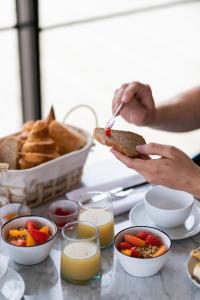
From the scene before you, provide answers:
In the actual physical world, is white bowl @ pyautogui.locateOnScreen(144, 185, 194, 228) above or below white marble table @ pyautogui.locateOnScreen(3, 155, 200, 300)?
above

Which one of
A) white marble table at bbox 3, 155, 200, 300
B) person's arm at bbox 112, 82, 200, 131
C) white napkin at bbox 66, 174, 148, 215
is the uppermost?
person's arm at bbox 112, 82, 200, 131

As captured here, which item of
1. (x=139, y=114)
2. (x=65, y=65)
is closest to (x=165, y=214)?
(x=139, y=114)

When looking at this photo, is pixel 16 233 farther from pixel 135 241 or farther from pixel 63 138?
pixel 63 138

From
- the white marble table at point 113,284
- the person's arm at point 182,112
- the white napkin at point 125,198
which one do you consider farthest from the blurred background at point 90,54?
the white marble table at point 113,284

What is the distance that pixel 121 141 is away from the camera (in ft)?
3.90

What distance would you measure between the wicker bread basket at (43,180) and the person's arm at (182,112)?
317 mm

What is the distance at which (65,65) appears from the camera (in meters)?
3.57

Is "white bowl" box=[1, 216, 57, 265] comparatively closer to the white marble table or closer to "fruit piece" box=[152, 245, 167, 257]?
the white marble table

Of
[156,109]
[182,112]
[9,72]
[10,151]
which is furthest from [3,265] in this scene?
[9,72]

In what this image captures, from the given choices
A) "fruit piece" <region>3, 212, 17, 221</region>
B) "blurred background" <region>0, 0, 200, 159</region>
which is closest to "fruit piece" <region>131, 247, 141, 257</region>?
"fruit piece" <region>3, 212, 17, 221</region>

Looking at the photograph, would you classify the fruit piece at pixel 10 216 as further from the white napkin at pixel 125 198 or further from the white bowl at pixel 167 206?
the white bowl at pixel 167 206

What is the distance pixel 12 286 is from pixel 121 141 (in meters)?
0.43

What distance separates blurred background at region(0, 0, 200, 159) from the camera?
8.91ft

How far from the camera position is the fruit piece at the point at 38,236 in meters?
1.08
